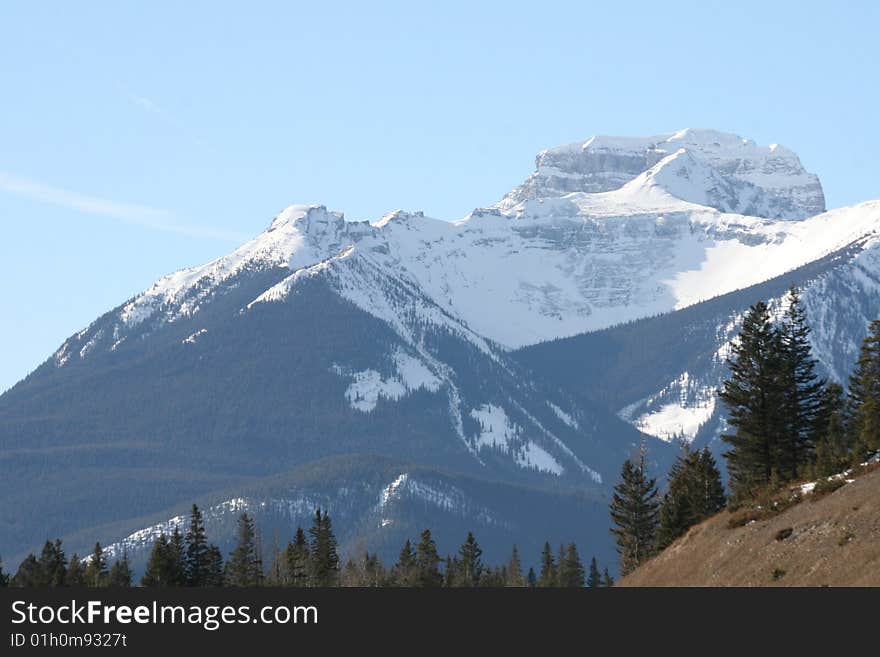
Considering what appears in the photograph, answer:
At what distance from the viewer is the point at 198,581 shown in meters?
160

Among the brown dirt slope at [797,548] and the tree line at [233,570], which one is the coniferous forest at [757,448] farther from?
the brown dirt slope at [797,548]

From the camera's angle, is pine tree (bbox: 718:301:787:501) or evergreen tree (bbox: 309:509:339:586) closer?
pine tree (bbox: 718:301:787:501)

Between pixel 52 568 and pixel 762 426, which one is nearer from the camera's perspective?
pixel 762 426

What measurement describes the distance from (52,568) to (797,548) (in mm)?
105775

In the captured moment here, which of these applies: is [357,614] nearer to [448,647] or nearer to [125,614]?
[448,647]

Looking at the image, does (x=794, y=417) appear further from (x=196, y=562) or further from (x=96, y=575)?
(x=96, y=575)

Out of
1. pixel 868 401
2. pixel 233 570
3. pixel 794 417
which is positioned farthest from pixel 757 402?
pixel 233 570

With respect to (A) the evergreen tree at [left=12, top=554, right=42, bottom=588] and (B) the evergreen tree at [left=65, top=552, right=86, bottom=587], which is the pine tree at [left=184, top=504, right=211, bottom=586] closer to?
(B) the evergreen tree at [left=65, top=552, right=86, bottom=587]

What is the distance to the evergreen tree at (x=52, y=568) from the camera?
162 meters

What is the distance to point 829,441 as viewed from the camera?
108 m

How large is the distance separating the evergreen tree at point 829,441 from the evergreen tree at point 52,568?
71.7m

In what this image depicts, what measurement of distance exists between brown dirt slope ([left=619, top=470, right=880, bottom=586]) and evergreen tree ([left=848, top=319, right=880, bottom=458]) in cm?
1089

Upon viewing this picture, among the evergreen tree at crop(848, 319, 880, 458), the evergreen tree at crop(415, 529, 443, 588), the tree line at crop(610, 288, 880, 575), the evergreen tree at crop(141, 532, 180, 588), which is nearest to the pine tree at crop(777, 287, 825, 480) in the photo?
the tree line at crop(610, 288, 880, 575)

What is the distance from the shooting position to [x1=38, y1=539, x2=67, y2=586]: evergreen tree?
16238 centimetres
